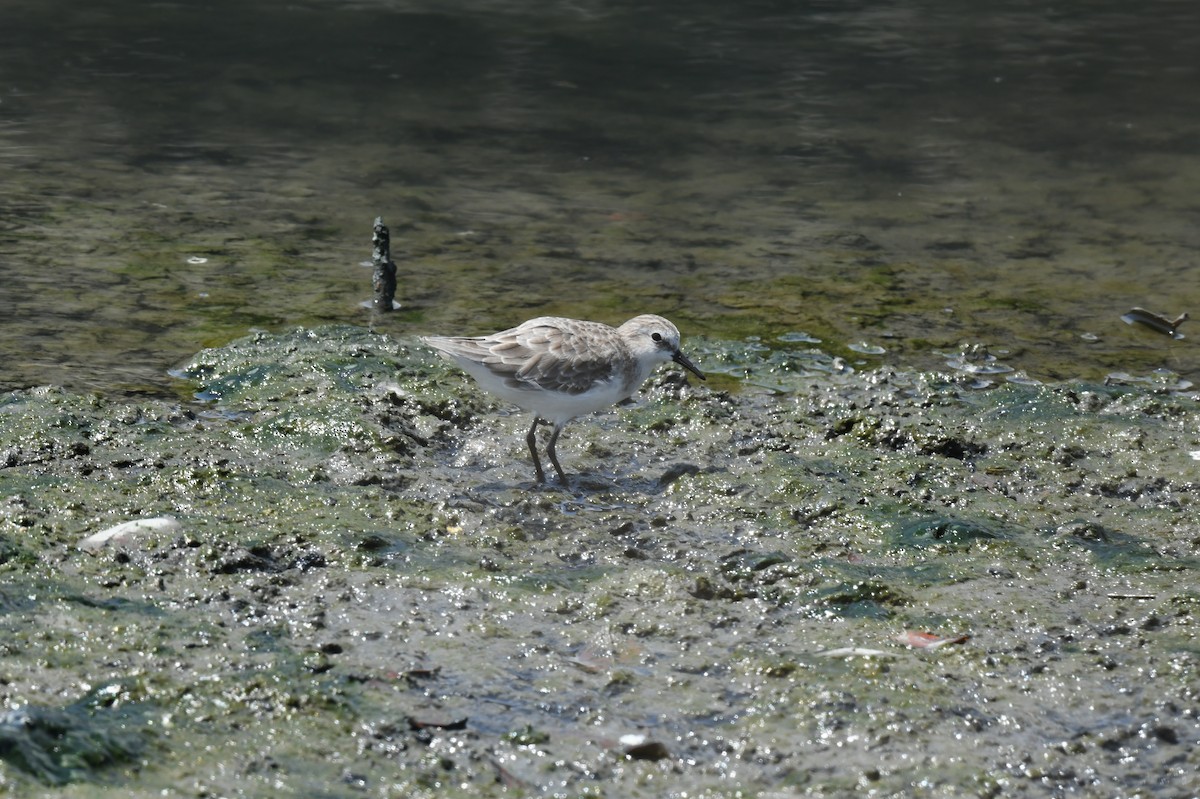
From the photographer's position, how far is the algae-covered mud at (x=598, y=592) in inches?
153

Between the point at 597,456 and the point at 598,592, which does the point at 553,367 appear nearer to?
the point at 597,456

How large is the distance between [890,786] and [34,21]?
1618 cm

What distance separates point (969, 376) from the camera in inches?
299

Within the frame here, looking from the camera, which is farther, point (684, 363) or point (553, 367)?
point (684, 363)

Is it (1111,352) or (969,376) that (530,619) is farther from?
(1111,352)

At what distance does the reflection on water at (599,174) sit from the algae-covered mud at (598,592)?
1201 millimetres

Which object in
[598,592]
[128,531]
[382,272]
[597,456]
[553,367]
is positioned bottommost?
[597,456]

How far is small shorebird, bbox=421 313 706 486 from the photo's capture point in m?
6.16

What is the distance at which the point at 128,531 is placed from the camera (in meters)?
5.03

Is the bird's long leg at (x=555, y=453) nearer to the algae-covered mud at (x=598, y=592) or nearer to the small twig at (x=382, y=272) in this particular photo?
the algae-covered mud at (x=598, y=592)

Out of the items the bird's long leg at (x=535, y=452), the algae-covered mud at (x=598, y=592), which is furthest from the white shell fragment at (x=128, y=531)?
the bird's long leg at (x=535, y=452)

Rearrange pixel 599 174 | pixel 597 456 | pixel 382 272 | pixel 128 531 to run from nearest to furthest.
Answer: pixel 128 531
pixel 597 456
pixel 382 272
pixel 599 174

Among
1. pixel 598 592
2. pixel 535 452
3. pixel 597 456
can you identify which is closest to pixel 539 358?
pixel 535 452

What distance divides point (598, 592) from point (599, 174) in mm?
7459
